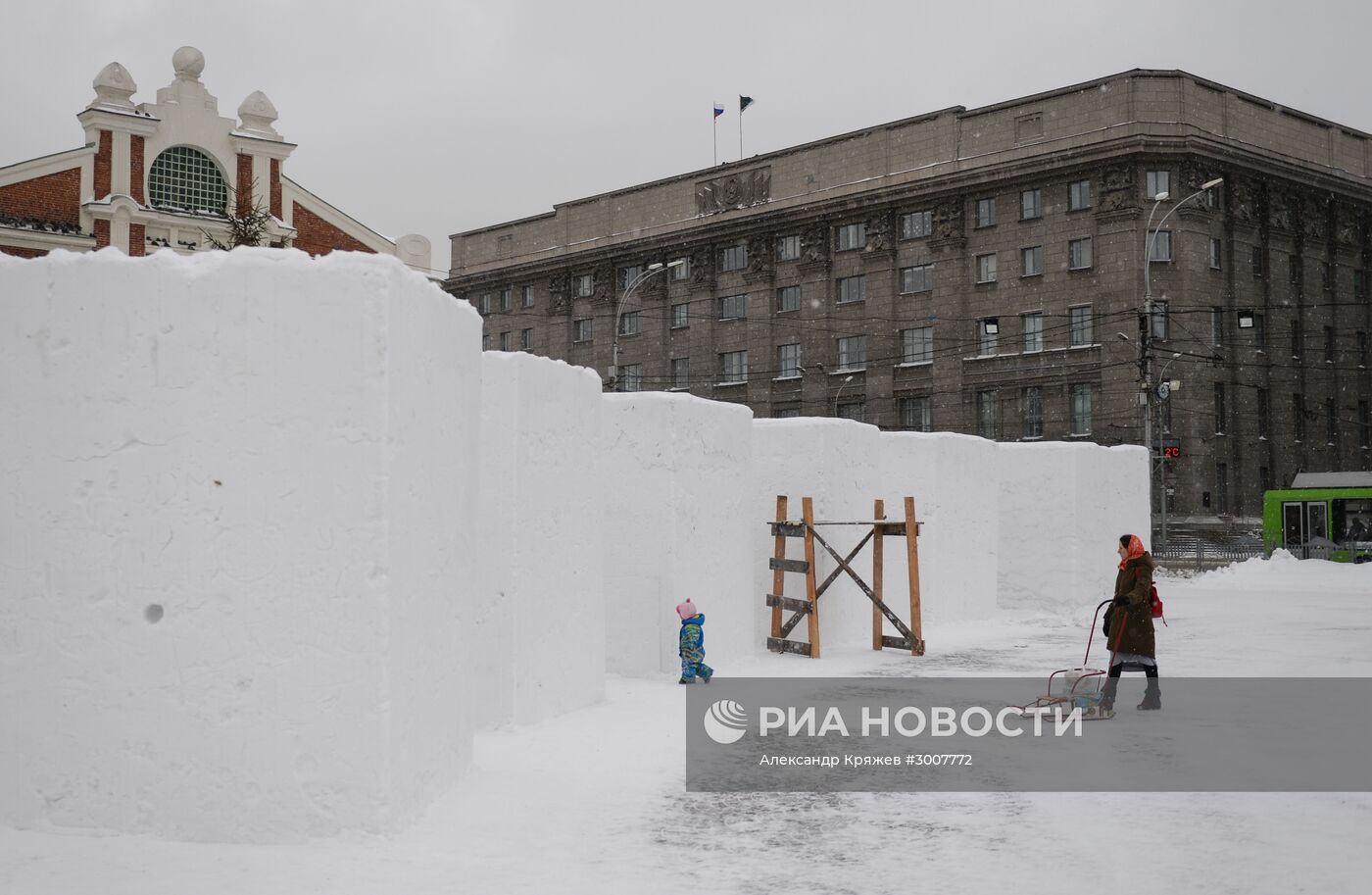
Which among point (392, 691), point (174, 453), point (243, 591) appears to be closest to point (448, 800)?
point (392, 691)

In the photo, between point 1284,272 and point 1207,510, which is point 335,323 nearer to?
point 1207,510

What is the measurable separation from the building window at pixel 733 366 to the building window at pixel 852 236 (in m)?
6.57

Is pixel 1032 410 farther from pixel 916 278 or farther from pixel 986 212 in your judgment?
pixel 986 212

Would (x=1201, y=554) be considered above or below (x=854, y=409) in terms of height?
below

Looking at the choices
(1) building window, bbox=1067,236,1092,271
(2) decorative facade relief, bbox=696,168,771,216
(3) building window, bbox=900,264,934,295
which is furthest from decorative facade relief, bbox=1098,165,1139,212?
(2) decorative facade relief, bbox=696,168,771,216

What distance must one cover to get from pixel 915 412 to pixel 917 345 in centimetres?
265

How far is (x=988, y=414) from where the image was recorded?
1919 inches

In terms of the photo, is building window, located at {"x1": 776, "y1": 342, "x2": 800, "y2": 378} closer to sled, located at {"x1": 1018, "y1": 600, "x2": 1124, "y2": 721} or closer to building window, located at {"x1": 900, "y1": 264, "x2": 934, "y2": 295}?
building window, located at {"x1": 900, "y1": 264, "x2": 934, "y2": 295}

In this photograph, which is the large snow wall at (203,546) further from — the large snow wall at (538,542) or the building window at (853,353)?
the building window at (853,353)

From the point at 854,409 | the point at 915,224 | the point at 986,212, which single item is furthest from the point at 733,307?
the point at 986,212

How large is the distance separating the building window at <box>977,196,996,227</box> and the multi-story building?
131mm

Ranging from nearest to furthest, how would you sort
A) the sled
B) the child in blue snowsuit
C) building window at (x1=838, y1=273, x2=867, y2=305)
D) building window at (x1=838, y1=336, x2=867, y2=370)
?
the sled
the child in blue snowsuit
building window at (x1=838, y1=336, x2=867, y2=370)
building window at (x1=838, y1=273, x2=867, y2=305)

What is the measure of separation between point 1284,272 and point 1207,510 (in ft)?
36.1

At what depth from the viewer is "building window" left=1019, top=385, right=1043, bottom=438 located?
47.2m
